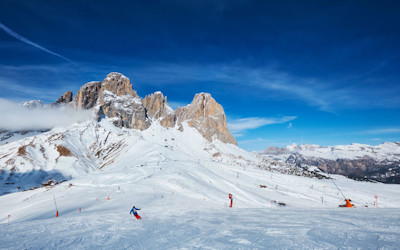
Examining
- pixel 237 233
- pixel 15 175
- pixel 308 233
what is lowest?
pixel 15 175

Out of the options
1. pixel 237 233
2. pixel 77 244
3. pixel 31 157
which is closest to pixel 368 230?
pixel 237 233

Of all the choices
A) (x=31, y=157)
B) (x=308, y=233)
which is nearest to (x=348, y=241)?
(x=308, y=233)

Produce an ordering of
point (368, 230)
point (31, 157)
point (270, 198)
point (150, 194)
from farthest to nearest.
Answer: point (31, 157) < point (270, 198) < point (150, 194) < point (368, 230)

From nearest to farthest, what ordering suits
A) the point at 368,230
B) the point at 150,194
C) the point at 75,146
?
the point at 368,230
the point at 150,194
the point at 75,146

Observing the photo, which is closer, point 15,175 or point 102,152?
point 15,175

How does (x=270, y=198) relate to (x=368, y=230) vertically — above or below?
below

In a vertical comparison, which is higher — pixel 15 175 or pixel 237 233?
pixel 237 233

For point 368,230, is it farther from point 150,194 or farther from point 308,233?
point 150,194

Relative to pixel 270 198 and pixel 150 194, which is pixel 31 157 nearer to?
pixel 150 194

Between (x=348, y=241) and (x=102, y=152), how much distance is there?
182 m

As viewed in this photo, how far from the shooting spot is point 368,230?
1004 centimetres

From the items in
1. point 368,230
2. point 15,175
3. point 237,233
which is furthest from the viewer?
point 15,175

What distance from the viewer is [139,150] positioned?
422 ft

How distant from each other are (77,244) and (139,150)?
4803 inches
